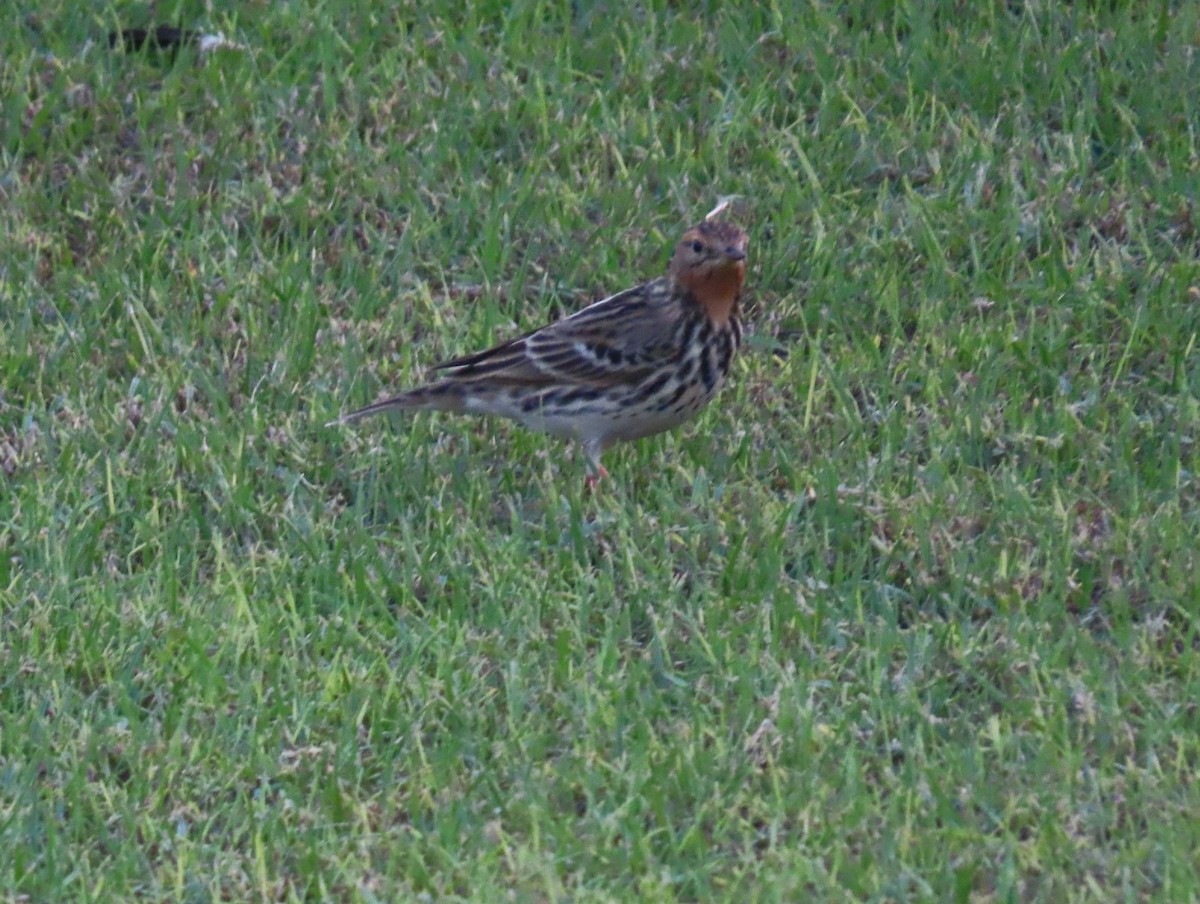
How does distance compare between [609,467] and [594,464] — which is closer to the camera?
[594,464]

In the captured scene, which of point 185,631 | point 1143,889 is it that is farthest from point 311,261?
point 1143,889

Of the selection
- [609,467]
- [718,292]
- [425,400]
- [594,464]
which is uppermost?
[718,292]

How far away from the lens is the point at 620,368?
7160 mm

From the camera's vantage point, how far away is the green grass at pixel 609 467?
5.29 m

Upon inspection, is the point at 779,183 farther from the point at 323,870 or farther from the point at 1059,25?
the point at 323,870

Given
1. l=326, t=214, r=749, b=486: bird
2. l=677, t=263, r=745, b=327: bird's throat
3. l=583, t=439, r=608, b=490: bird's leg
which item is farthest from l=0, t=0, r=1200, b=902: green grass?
l=677, t=263, r=745, b=327: bird's throat

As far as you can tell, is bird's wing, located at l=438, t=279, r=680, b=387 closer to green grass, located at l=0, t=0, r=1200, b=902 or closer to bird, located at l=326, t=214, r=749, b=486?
bird, located at l=326, t=214, r=749, b=486

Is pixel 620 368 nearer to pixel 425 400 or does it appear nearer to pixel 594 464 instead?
pixel 594 464

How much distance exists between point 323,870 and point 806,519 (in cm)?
218

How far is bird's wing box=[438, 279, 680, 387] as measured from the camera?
23.5 ft

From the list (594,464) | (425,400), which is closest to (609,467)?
(594,464)

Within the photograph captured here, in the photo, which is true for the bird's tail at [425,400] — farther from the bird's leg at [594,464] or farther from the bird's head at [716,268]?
the bird's head at [716,268]

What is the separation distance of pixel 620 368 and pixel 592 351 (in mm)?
135

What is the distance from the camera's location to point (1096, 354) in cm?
768
